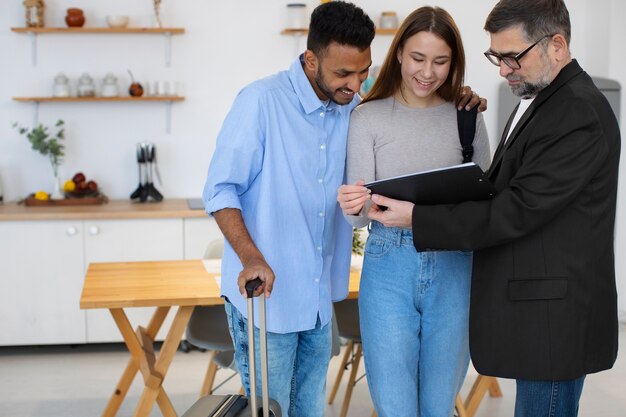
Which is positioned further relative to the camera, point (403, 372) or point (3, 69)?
point (3, 69)

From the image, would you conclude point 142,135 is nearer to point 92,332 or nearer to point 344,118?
point 92,332

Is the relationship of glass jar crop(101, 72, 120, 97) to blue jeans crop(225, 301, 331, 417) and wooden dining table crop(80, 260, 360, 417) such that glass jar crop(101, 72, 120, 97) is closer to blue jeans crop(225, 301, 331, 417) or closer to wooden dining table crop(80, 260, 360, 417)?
wooden dining table crop(80, 260, 360, 417)

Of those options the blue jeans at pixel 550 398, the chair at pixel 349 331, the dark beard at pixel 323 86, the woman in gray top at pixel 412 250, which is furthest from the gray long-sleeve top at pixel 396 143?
the chair at pixel 349 331

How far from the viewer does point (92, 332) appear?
4570mm

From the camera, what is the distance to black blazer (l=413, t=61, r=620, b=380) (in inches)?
71.0

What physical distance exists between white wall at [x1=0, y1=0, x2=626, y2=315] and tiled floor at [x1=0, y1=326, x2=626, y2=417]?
1049 millimetres

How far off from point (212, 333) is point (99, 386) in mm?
963

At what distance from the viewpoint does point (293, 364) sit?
86.1 inches

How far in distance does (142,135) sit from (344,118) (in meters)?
3.08

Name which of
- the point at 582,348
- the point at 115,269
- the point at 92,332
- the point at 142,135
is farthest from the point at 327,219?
the point at 142,135

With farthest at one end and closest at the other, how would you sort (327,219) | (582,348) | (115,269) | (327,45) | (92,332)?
(92,332)
(115,269)
(327,219)
(327,45)
(582,348)

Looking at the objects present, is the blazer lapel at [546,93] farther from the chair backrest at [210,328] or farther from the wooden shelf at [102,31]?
the wooden shelf at [102,31]

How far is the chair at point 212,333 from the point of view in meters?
3.35

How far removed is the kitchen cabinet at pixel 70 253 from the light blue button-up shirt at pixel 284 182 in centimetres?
245
